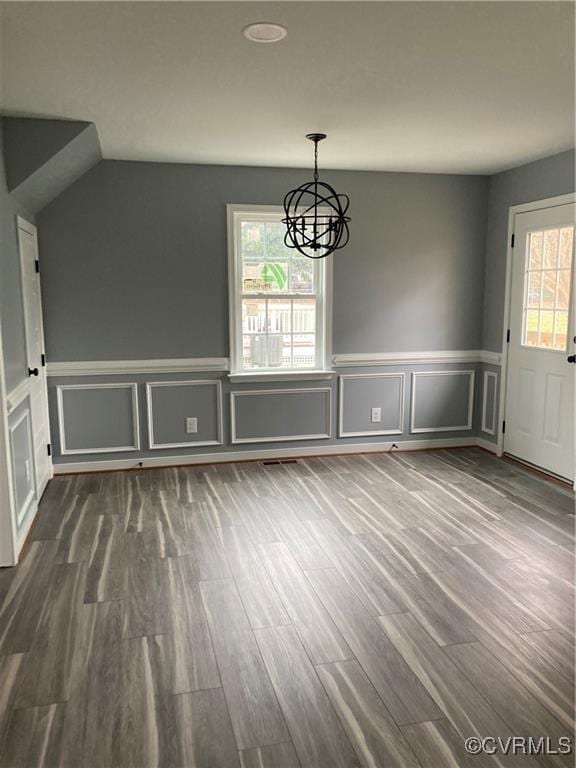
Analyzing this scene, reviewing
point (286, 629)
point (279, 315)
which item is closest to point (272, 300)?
point (279, 315)

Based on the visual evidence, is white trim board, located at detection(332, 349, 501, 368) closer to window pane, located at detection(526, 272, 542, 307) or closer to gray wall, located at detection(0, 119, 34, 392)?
window pane, located at detection(526, 272, 542, 307)

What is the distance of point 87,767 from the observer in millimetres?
1820

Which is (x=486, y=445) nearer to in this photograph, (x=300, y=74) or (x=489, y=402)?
(x=489, y=402)

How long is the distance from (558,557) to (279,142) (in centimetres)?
309

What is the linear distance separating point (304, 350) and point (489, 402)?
1.76 m

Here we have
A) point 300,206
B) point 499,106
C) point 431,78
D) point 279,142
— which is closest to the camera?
point 431,78

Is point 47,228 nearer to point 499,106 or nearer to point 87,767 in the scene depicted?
point 499,106

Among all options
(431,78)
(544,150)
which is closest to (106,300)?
(431,78)

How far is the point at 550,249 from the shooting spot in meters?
4.50

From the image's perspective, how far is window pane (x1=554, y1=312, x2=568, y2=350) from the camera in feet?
14.3

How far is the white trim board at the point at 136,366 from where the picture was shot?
459cm

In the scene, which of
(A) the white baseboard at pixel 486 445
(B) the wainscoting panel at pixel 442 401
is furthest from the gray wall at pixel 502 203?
(A) the white baseboard at pixel 486 445

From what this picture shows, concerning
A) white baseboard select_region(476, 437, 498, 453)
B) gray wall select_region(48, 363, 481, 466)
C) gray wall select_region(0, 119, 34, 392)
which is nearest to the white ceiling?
gray wall select_region(0, 119, 34, 392)

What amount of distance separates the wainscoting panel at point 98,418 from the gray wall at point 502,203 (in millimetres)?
3163
